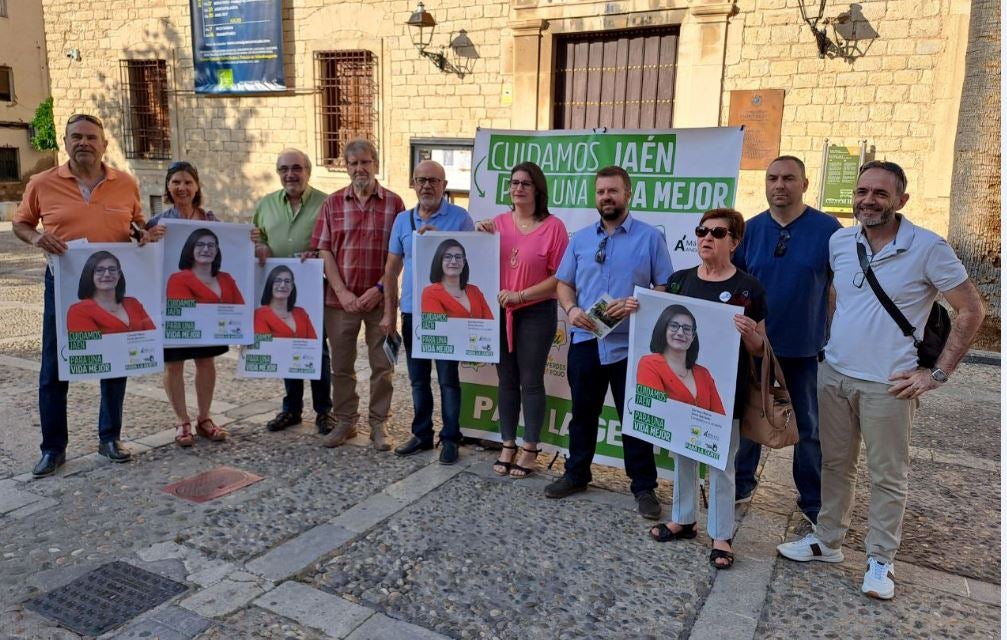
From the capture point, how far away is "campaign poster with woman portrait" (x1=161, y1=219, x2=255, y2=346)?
432 centimetres

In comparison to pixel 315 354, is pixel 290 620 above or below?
below

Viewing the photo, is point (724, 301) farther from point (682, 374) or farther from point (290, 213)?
point (290, 213)

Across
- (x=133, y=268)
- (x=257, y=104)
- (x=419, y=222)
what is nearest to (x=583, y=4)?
(x=257, y=104)

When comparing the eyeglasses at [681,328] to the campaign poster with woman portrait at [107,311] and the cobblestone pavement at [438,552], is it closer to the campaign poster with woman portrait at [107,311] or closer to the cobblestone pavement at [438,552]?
the cobblestone pavement at [438,552]

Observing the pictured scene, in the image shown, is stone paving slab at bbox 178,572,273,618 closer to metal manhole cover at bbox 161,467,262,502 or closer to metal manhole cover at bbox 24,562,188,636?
metal manhole cover at bbox 24,562,188,636

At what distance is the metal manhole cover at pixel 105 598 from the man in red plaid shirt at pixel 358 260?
1.71m

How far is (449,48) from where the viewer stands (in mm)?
11961

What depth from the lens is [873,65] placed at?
9.34 metres

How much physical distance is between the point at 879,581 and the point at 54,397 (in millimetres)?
4461

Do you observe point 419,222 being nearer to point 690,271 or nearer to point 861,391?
point 690,271

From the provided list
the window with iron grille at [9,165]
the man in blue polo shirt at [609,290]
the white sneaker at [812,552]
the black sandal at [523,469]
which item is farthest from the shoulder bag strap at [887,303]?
the window with iron grille at [9,165]

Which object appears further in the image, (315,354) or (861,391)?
(315,354)

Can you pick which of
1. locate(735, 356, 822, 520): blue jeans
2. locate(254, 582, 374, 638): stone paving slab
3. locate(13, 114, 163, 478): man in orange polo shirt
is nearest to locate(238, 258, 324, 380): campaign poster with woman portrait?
locate(13, 114, 163, 478): man in orange polo shirt

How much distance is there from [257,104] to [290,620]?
42.5ft
